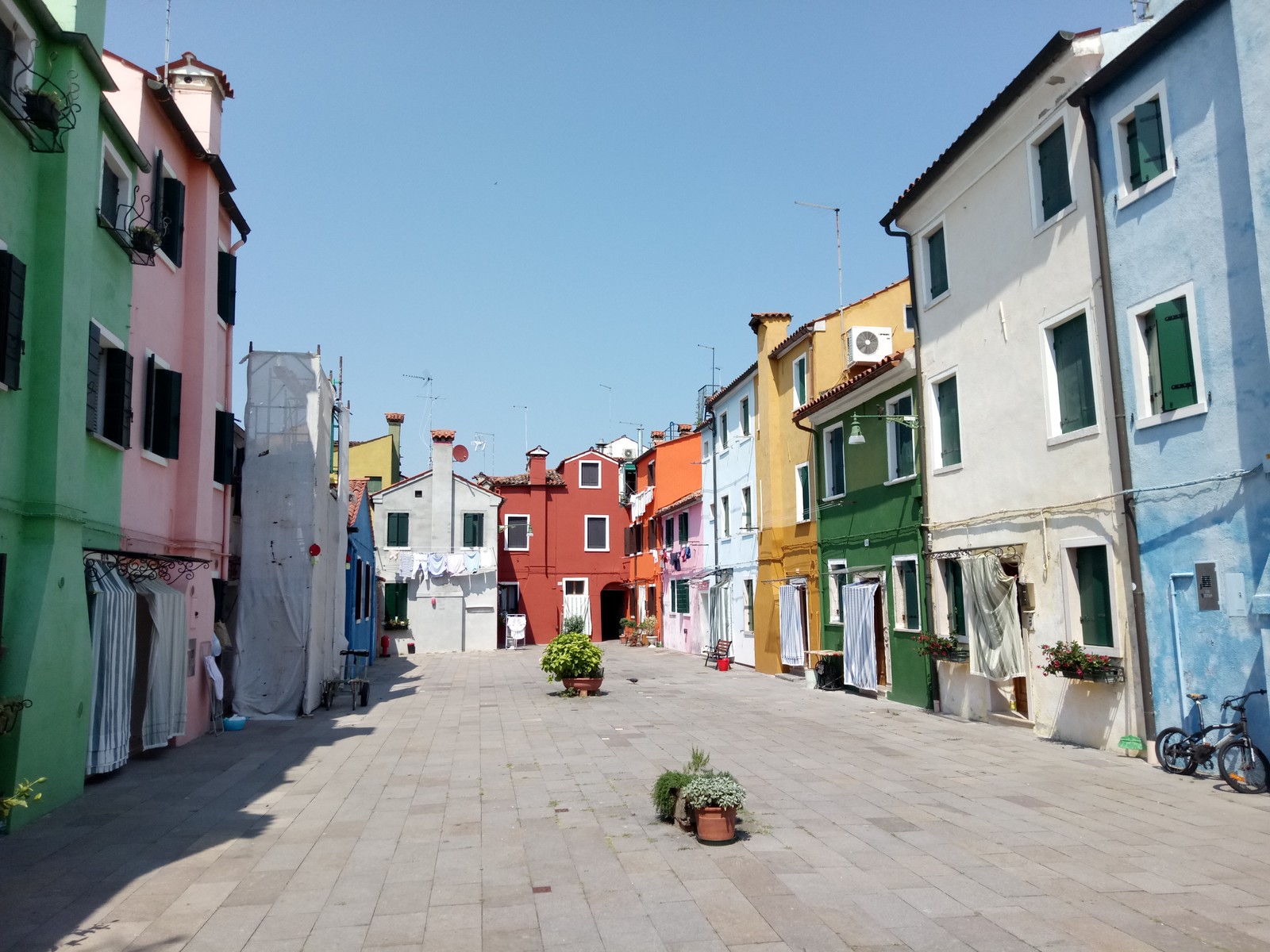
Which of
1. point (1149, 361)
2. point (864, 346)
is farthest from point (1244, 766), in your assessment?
point (864, 346)

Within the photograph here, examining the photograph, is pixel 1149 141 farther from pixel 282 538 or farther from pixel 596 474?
pixel 596 474

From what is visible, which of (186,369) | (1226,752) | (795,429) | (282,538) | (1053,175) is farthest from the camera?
(795,429)

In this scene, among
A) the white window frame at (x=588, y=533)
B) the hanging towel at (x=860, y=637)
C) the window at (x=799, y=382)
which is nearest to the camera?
the hanging towel at (x=860, y=637)

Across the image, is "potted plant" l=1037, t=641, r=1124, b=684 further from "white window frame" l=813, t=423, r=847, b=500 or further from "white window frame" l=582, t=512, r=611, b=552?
"white window frame" l=582, t=512, r=611, b=552

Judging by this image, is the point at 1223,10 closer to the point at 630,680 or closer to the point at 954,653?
the point at 954,653

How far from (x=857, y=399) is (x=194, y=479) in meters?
12.5

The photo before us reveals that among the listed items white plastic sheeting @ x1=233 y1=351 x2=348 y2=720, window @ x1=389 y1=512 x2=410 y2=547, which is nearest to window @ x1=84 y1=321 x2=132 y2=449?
white plastic sheeting @ x1=233 y1=351 x2=348 y2=720

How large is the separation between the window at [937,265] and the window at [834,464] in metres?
4.57

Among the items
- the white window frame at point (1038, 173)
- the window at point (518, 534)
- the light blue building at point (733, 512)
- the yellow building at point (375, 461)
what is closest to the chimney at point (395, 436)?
the yellow building at point (375, 461)

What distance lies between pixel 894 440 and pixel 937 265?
3384 millimetres

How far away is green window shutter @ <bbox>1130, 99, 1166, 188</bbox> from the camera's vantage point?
10.8 metres

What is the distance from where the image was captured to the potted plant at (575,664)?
19.4m

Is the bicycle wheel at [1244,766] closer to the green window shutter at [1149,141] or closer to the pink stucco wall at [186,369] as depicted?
the green window shutter at [1149,141]

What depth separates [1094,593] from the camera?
1204 centimetres
